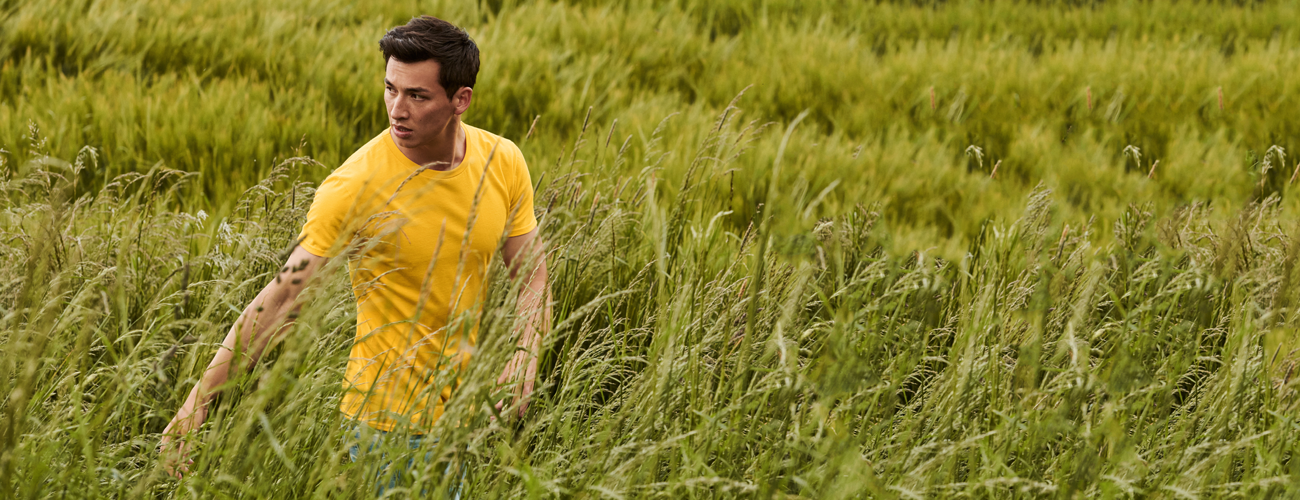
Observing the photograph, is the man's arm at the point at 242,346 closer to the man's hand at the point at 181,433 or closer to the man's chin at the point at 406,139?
the man's hand at the point at 181,433

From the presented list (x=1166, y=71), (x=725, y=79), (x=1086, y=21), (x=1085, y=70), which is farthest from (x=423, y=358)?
(x=1086, y=21)

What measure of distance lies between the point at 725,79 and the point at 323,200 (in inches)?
135

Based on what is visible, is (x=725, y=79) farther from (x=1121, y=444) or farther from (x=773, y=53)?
(x=1121, y=444)

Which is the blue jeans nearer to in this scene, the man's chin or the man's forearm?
the man's forearm

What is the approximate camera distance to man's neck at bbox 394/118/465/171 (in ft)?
6.13

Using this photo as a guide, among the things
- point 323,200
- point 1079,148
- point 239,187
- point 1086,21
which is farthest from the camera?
point 1086,21

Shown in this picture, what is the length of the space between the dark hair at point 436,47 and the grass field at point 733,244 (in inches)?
16.7

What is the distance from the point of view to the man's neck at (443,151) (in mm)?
1868

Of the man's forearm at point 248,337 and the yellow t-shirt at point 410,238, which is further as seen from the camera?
the yellow t-shirt at point 410,238

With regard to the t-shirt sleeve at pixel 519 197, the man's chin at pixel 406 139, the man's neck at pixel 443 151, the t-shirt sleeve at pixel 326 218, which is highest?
the man's chin at pixel 406 139

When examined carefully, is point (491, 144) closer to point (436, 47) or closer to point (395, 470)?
point (436, 47)

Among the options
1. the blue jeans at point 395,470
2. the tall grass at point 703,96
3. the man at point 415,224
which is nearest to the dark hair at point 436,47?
the man at point 415,224

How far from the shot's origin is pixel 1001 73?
15.9 feet

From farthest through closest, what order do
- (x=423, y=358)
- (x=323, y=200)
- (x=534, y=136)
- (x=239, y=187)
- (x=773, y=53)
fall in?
(x=773, y=53)
(x=534, y=136)
(x=239, y=187)
(x=423, y=358)
(x=323, y=200)
